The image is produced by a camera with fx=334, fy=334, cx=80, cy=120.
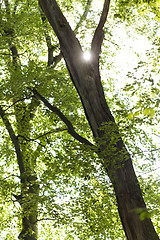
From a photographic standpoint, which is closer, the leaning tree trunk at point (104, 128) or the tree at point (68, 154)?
the leaning tree trunk at point (104, 128)

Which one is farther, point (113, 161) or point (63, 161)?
point (63, 161)

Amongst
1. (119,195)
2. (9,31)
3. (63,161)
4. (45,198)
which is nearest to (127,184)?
(119,195)

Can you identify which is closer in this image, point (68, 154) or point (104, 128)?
point (68, 154)

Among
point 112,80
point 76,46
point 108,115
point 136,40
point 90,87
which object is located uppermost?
point 136,40

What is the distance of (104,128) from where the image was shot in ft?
20.5

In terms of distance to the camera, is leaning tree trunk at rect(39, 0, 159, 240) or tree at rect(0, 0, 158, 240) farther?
tree at rect(0, 0, 158, 240)

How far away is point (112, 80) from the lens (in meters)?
14.0

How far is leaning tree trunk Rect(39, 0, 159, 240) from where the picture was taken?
18.5 ft

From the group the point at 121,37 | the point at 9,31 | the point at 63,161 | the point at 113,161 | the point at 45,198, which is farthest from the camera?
the point at 121,37

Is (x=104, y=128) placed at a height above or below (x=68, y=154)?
above

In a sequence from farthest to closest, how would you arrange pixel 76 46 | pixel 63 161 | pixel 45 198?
pixel 45 198 → pixel 76 46 → pixel 63 161

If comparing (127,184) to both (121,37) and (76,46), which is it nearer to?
→ (76,46)

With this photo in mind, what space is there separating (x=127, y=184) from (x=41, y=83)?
184 inches

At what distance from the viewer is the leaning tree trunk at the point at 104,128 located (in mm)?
5641
